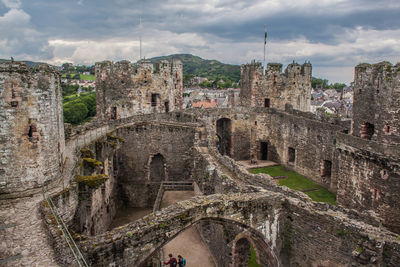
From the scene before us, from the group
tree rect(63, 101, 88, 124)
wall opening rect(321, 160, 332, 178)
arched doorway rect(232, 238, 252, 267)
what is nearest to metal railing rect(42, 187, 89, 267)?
arched doorway rect(232, 238, 252, 267)

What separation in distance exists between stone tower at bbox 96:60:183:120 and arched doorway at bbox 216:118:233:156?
28.2 ft

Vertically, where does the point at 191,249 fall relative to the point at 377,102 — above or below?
below

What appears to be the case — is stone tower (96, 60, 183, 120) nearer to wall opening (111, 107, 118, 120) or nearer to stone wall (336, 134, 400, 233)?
wall opening (111, 107, 118, 120)

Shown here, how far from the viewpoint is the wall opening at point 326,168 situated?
23703 millimetres

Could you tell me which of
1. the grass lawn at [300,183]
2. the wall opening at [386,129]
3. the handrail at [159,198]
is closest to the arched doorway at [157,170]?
the handrail at [159,198]

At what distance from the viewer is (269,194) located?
34.9 feet

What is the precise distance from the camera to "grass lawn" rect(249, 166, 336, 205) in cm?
2119

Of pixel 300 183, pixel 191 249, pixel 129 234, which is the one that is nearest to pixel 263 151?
pixel 300 183

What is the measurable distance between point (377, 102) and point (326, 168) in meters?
7.17

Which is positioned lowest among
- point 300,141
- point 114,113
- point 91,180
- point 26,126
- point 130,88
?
point 300,141

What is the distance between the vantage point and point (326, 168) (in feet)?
78.1

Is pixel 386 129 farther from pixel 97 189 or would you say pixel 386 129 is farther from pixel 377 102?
pixel 97 189

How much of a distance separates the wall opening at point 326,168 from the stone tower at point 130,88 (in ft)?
38.5

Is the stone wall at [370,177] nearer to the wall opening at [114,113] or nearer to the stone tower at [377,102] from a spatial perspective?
the stone tower at [377,102]
